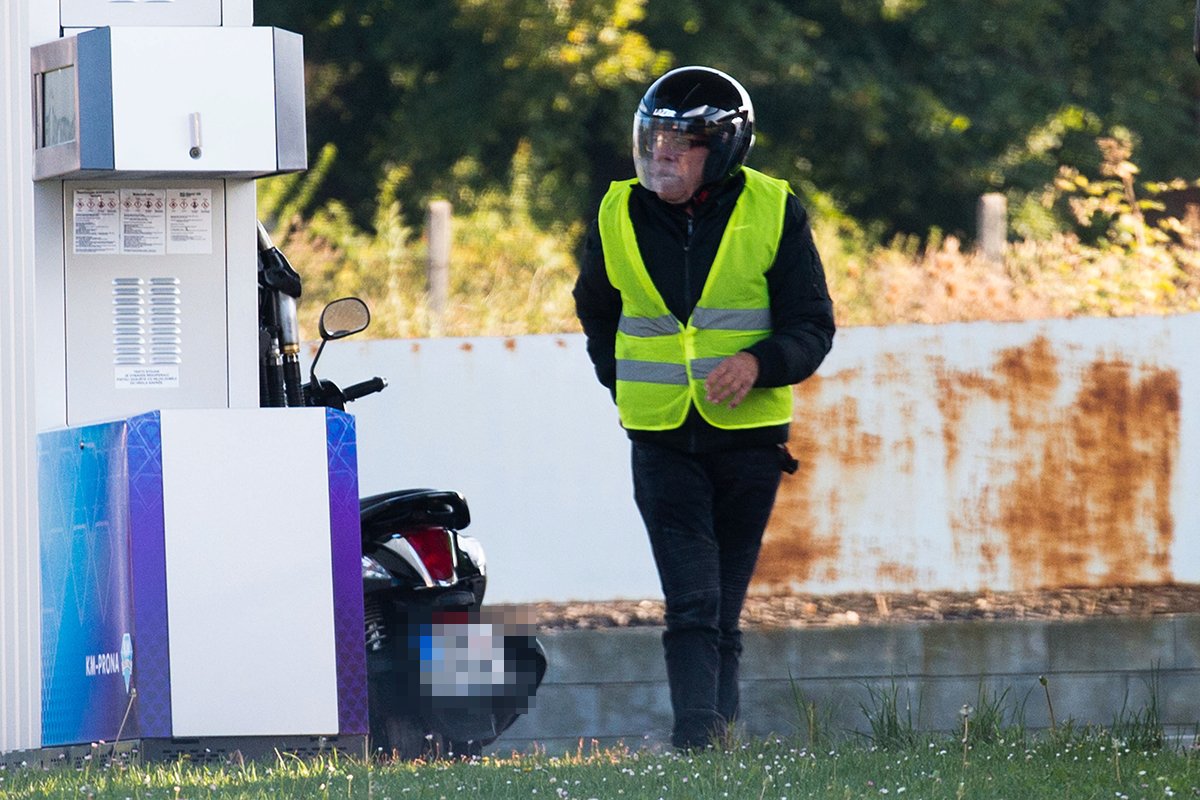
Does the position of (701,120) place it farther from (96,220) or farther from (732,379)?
(96,220)

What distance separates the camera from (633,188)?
5.85m

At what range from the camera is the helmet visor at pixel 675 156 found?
5.70 metres

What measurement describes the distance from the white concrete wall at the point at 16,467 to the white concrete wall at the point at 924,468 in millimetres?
3090

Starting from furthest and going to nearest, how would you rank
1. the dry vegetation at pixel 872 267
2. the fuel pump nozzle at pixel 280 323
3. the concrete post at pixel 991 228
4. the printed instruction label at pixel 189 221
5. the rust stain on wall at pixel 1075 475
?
the concrete post at pixel 991 228 < the dry vegetation at pixel 872 267 < the rust stain on wall at pixel 1075 475 < the fuel pump nozzle at pixel 280 323 < the printed instruction label at pixel 189 221

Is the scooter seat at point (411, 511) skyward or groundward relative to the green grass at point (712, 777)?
skyward

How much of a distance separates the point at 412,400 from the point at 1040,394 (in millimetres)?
2610

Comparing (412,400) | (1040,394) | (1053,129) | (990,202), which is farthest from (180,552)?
(1053,129)

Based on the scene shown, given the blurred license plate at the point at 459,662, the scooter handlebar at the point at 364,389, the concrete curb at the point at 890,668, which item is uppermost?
the scooter handlebar at the point at 364,389

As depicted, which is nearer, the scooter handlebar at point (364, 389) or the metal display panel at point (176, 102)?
the metal display panel at point (176, 102)

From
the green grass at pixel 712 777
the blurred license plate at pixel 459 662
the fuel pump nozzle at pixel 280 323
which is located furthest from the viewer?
the fuel pump nozzle at pixel 280 323

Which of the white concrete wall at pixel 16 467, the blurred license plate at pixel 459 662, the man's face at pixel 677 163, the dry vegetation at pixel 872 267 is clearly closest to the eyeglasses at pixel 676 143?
the man's face at pixel 677 163

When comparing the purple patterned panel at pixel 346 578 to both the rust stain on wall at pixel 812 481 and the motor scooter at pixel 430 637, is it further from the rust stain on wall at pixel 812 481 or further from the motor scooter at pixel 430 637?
the rust stain on wall at pixel 812 481

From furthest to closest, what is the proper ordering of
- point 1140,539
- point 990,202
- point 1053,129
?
point 1053,129 → point 990,202 → point 1140,539

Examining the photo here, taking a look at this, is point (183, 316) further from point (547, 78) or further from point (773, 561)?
point (547, 78)
